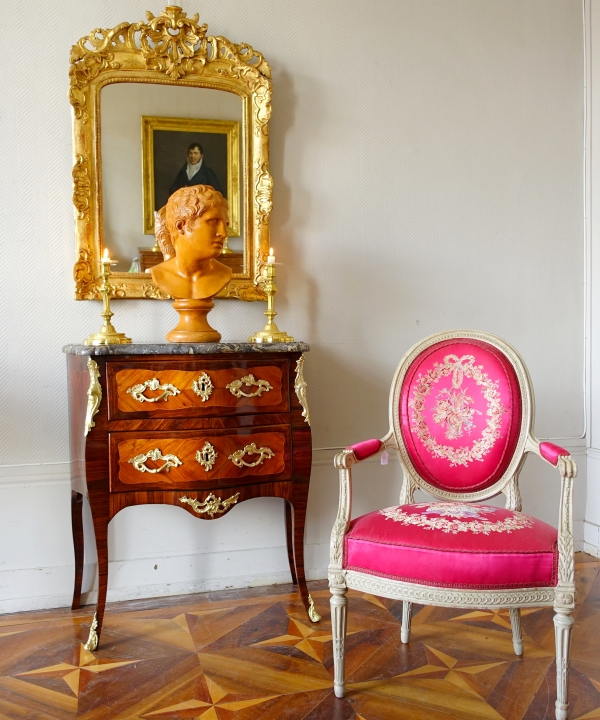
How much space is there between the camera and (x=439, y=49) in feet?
10.3

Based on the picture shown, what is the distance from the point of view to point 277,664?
7.26 feet

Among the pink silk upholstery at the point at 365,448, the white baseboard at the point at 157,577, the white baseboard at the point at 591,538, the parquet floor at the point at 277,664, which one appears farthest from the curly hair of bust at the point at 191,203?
the white baseboard at the point at 591,538

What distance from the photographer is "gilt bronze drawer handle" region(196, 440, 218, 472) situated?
7.70 feet

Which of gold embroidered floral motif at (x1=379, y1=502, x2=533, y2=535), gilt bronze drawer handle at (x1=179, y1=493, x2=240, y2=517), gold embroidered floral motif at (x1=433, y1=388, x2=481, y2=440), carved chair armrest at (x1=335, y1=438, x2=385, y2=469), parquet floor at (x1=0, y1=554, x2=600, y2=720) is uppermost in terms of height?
gold embroidered floral motif at (x1=433, y1=388, x2=481, y2=440)

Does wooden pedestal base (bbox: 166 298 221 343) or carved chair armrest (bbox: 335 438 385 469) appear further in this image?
wooden pedestal base (bbox: 166 298 221 343)

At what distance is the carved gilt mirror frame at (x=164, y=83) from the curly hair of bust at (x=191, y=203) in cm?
35

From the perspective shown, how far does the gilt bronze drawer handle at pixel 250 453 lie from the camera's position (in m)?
2.39

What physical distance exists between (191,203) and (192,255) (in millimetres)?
189

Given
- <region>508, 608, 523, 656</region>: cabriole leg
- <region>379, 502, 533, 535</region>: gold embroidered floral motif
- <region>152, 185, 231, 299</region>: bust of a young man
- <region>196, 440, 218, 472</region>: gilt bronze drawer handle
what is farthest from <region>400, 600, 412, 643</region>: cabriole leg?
<region>152, 185, 231, 299</region>: bust of a young man

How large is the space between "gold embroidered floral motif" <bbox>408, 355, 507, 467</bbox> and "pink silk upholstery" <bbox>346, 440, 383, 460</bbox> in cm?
19

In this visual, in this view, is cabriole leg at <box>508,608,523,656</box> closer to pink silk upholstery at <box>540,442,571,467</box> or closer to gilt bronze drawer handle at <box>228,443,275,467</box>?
pink silk upholstery at <box>540,442,571,467</box>

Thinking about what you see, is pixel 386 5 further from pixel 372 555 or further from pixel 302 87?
pixel 372 555

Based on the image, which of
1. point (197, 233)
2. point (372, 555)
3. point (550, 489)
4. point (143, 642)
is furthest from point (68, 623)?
point (550, 489)

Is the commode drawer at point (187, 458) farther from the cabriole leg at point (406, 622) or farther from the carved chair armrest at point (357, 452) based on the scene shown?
the cabriole leg at point (406, 622)
